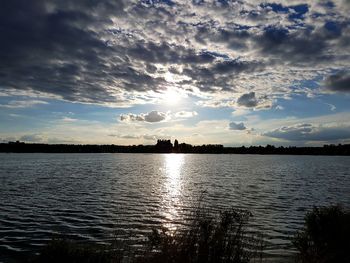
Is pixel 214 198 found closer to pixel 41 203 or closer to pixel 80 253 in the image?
pixel 41 203

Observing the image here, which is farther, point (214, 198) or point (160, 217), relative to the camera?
point (214, 198)

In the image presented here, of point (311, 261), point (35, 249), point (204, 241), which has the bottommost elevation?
point (35, 249)

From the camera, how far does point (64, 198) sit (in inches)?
→ 1566

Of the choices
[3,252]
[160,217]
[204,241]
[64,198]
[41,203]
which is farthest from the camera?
[64,198]

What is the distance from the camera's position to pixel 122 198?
41031 millimetres

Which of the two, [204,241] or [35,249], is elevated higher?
[204,241]

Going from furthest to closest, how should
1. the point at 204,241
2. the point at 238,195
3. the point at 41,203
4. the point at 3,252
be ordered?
the point at 238,195, the point at 41,203, the point at 3,252, the point at 204,241

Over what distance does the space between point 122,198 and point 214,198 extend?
11086 mm

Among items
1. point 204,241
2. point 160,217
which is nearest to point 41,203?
point 160,217

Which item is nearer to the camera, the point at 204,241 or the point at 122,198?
the point at 204,241

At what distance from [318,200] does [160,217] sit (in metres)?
21.3

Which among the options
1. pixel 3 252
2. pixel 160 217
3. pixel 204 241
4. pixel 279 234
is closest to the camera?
pixel 204 241

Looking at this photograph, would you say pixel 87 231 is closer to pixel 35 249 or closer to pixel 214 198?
pixel 35 249

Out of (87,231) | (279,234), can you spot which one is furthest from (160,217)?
(279,234)
